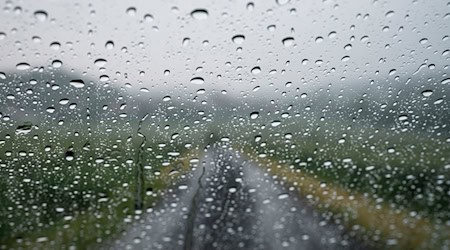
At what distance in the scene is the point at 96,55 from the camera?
3982 millimetres

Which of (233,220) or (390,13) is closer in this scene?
(233,220)

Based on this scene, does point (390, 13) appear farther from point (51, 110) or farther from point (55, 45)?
point (51, 110)

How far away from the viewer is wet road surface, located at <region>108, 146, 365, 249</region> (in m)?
2.52

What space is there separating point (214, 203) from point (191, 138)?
125 centimetres

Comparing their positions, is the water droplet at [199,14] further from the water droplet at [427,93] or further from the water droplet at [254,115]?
the water droplet at [427,93]

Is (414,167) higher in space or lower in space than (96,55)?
lower

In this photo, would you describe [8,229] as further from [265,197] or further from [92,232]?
[265,197]

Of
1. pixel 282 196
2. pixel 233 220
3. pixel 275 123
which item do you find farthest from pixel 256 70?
pixel 233 220

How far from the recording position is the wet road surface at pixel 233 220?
8.27ft

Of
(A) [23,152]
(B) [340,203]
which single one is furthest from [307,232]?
(A) [23,152]

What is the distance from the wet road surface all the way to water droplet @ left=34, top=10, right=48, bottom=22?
172 centimetres

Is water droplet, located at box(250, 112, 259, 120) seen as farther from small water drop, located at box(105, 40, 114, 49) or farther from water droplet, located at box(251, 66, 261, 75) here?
small water drop, located at box(105, 40, 114, 49)

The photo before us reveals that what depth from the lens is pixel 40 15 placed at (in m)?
3.69

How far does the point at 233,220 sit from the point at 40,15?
7.38 ft
